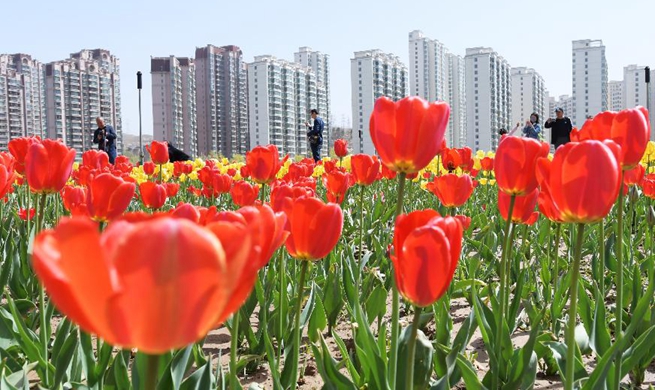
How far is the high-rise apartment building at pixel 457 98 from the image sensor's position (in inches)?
4151

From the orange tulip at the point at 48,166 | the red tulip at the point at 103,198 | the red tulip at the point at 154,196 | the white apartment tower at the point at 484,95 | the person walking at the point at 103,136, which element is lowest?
the red tulip at the point at 154,196

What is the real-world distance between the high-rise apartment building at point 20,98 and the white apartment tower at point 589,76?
3212 inches

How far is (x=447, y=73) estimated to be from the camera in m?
112

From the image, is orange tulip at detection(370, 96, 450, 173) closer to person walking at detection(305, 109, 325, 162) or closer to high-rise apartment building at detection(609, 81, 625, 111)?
person walking at detection(305, 109, 325, 162)

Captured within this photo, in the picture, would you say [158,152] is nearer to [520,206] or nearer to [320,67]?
[520,206]

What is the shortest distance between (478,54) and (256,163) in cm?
9478

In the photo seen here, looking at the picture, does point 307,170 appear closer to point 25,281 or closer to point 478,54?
point 25,281

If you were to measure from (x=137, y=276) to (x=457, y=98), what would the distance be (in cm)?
11483

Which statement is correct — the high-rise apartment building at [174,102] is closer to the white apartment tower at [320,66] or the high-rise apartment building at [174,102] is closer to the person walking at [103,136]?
the white apartment tower at [320,66]

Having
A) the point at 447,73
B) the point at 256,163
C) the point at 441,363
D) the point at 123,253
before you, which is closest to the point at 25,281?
the point at 256,163

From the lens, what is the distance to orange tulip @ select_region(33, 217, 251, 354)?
47cm

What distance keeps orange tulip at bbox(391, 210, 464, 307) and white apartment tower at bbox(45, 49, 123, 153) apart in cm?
10063

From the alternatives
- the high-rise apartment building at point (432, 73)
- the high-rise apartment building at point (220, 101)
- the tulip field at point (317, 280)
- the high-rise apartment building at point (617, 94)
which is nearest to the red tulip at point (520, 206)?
the tulip field at point (317, 280)

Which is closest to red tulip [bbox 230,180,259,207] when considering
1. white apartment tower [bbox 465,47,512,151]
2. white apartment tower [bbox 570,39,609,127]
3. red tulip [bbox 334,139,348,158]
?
red tulip [bbox 334,139,348,158]
